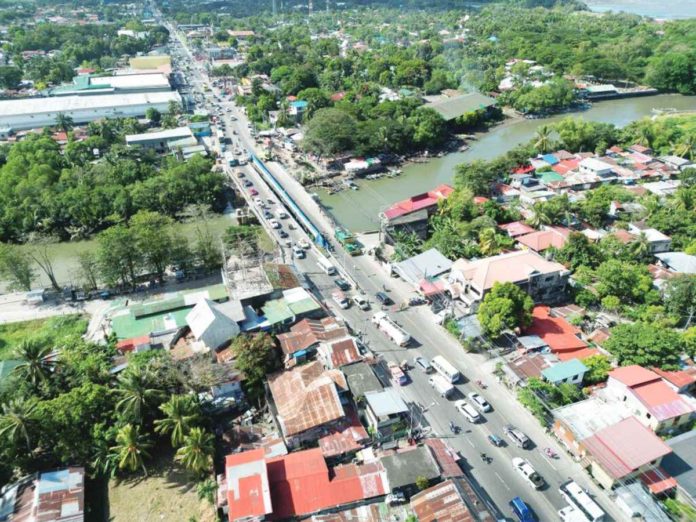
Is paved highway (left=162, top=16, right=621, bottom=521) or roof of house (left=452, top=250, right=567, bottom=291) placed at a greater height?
roof of house (left=452, top=250, right=567, bottom=291)

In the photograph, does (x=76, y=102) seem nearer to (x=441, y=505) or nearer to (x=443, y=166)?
(x=443, y=166)

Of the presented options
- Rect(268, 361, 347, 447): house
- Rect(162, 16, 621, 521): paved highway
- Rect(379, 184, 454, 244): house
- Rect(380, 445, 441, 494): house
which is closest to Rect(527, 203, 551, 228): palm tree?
Rect(379, 184, 454, 244): house

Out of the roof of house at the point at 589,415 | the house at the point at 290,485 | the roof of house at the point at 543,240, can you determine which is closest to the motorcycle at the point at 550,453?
the roof of house at the point at 589,415

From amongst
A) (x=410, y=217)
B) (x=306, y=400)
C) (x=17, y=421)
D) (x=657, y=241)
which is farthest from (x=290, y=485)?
(x=657, y=241)

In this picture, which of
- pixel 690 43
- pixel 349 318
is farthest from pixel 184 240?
pixel 690 43

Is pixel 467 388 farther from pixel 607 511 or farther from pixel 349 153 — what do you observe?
pixel 349 153

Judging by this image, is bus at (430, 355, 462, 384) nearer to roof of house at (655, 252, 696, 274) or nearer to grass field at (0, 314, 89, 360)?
roof of house at (655, 252, 696, 274)
